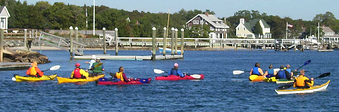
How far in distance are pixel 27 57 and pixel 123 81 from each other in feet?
67.6

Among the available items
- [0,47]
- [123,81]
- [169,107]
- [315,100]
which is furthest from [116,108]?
[0,47]

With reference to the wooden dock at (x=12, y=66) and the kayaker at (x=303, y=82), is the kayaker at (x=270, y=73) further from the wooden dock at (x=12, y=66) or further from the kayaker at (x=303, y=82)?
the wooden dock at (x=12, y=66)

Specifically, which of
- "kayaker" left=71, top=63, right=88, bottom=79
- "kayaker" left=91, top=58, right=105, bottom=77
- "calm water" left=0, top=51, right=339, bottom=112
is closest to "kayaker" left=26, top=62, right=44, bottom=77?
"calm water" left=0, top=51, right=339, bottom=112

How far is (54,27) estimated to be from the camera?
344 feet

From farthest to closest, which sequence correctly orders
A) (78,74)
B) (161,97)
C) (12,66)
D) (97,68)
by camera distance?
(12,66)
(97,68)
(78,74)
(161,97)

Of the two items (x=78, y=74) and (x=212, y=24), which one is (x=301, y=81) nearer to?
(x=78, y=74)

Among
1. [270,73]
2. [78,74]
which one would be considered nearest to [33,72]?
[78,74]

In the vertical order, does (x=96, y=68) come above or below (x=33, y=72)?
above

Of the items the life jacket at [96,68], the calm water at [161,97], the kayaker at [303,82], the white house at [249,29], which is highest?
the white house at [249,29]

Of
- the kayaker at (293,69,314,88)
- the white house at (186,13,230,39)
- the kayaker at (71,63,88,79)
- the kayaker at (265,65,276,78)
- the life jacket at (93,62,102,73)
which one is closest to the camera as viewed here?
the kayaker at (293,69,314,88)

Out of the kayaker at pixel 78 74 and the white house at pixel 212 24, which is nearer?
the kayaker at pixel 78 74

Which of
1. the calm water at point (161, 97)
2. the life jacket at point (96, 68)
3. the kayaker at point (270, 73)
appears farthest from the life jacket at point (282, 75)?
the life jacket at point (96, 68)

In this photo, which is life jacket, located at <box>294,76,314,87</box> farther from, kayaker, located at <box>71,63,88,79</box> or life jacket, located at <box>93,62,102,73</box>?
kayaker, located at <box>71,63,88,79</box>

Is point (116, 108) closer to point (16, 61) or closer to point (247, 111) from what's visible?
point (247, 111)
